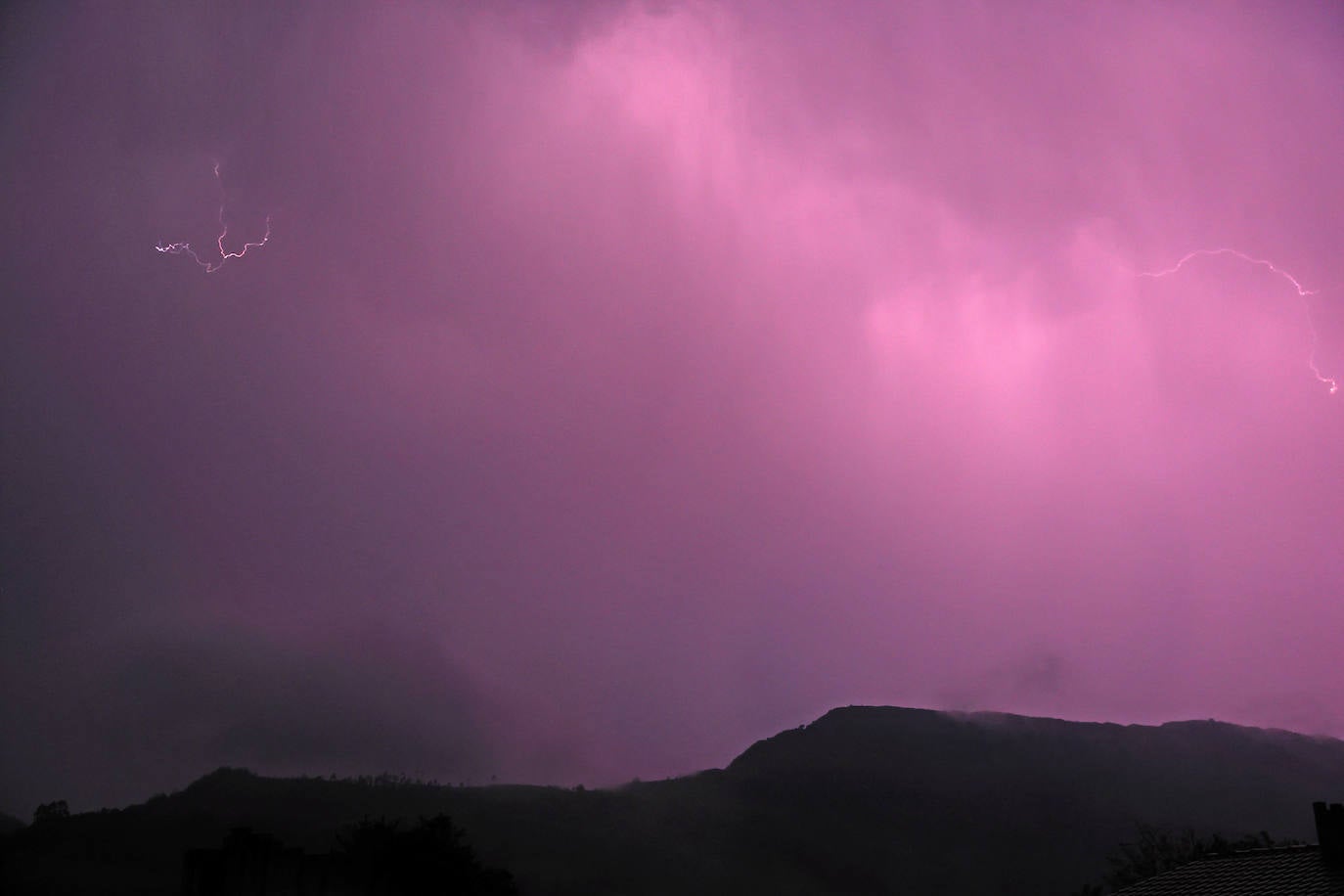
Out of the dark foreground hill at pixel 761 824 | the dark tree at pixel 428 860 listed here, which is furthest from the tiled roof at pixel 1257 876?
the dark foreground hill at pixel 761 824

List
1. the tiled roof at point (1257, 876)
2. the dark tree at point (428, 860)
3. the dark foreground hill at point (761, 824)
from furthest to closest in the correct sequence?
the dark foreground hill at point (761, 824)
the dark tree at point (428, 860)
the tiled roof at point (1257, 876)

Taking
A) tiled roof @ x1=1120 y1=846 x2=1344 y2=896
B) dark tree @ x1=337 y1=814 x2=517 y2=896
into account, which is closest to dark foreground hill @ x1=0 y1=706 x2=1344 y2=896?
dark tree @ x1=337 y1=814 x2=517 y2=896

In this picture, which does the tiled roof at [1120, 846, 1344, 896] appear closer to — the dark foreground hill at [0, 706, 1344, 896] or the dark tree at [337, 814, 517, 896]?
the dark tree at [337, 814, 517, 896]

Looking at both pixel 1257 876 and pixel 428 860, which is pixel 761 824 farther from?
pixel 1257 876

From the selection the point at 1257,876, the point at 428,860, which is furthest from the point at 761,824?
the point at 1257,876

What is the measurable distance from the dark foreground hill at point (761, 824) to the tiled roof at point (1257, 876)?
9769 cm

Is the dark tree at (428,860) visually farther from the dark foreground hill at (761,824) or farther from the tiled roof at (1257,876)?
the dark foreground hill at (761,824)

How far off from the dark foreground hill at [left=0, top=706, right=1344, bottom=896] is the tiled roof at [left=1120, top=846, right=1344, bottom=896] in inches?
3846

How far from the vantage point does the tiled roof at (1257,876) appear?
27.9 meters

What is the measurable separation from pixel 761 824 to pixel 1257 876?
14164 cm

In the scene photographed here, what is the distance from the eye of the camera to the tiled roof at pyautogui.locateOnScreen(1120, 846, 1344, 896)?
27.9 metres

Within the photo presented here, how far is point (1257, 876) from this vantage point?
29.6 meters

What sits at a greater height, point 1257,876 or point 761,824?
point 761,824

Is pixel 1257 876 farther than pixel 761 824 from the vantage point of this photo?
No
